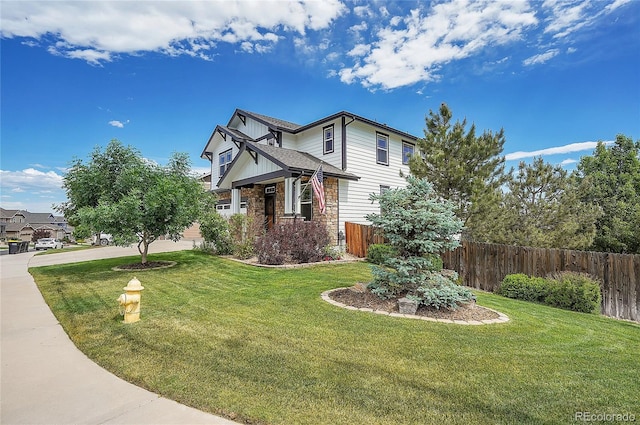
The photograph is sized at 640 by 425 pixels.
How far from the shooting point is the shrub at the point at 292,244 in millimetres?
10844

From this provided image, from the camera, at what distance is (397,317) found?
17.1 feet

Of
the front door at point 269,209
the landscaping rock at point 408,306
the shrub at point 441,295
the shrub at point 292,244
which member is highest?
the front door at point 269,209

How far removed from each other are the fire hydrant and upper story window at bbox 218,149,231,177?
16.6 metres

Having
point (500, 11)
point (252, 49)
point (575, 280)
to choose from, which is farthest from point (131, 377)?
point (252, 49)

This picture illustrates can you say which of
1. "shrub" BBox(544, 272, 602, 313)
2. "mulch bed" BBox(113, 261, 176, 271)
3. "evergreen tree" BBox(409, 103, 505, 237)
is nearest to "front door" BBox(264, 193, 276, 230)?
"mulch bed" BBox(113, 261, 176, 271)

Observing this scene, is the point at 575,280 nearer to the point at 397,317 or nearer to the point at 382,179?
the point at 397,317

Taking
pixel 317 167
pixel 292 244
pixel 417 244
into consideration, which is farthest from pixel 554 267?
pixel 317 167

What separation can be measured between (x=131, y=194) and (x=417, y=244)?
29.3 feet

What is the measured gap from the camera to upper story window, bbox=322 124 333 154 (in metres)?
15.8

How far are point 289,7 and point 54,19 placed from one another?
6885 mm

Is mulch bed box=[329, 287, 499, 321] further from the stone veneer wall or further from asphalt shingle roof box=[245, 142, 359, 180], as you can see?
asphalt shingle roof box=[245, 142, 359, 180]

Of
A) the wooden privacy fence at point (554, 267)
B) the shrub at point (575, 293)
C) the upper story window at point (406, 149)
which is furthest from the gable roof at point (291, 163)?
the shrub at point (575, 293)

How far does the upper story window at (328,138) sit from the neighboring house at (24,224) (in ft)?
206

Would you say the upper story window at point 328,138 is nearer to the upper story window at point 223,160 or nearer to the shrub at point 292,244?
the shrub at point 292,244
